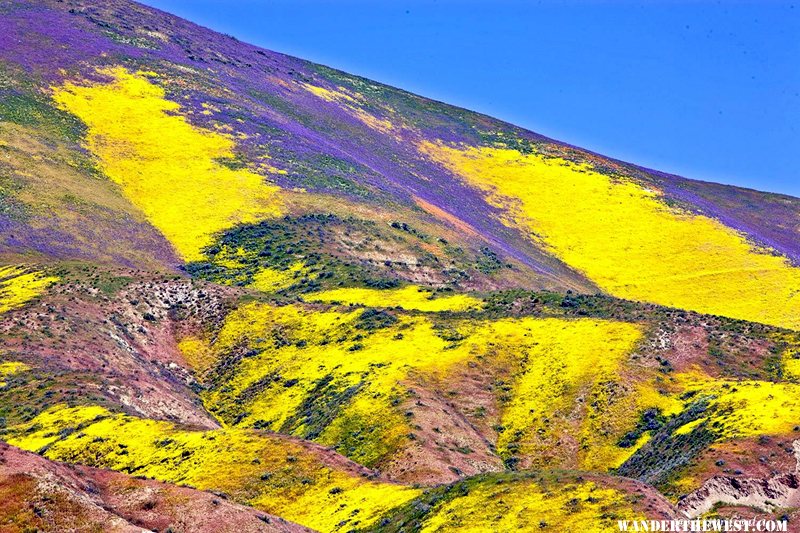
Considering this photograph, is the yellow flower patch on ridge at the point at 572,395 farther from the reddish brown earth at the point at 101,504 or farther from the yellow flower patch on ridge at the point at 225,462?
the reddish brown earth at the point at 101,504

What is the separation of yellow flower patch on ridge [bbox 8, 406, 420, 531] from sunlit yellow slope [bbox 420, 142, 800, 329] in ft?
203

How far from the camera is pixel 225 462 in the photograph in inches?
1858

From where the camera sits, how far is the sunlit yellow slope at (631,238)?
105125 mm

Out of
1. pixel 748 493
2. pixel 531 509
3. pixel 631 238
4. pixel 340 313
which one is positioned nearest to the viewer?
pixel 531 509

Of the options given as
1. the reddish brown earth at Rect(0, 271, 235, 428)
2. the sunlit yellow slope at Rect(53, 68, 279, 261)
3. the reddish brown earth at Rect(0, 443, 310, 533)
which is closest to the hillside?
the reddish brown earth at Rect(0, 443, 310, 533)

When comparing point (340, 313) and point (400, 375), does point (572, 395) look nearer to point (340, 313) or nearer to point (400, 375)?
point (400, 375)

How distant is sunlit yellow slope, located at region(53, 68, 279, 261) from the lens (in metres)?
98.4

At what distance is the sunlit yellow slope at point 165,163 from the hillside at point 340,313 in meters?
0.36

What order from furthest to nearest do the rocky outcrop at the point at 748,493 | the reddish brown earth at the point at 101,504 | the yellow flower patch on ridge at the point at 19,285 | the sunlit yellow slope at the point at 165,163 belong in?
the sunlit yellow slope at the point at 165,163
the yellow flower patch on ridge at the point at 19,285
the rocky outcrop at the point at 748,493
the reddish brown earth at the point at 101,504

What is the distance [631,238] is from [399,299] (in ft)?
155

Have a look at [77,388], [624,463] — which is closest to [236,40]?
[77,388]

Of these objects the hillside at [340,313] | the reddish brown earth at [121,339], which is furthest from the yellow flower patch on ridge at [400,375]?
the reddish brown earth at [121,339]

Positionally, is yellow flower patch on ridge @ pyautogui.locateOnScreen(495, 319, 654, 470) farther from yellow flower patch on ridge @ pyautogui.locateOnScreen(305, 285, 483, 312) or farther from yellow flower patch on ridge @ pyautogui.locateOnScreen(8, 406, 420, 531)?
yellow flower patch on ridge @ pyautogui.locateOnScreen(8, 406, 420, 531)

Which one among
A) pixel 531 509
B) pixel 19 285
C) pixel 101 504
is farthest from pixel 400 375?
pixel 101 504
